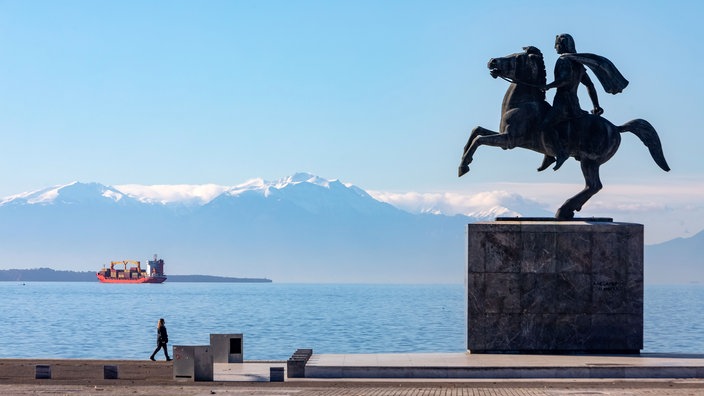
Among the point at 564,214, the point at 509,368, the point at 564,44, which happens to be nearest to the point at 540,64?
the point at 564,44

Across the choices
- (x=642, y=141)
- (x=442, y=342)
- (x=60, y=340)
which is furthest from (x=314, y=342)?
(x=642, y=141)

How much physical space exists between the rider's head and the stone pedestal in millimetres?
4989

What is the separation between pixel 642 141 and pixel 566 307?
570 centimetres

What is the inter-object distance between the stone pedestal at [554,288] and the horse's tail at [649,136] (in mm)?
2921

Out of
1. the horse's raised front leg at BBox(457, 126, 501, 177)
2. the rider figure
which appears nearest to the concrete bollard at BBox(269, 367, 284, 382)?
the horse's raised front leg at BBox(457, 126, 501, 177)

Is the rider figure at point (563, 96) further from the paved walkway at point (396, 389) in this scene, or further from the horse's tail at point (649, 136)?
the paved walkway at point (396, 389)

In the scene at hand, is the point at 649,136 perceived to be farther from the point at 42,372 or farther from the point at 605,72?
the point at 42,372

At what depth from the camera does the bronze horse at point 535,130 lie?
123ft

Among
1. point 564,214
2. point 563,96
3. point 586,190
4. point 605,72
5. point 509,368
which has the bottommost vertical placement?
point 509,368

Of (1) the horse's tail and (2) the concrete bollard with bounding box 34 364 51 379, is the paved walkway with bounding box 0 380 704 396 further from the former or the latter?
(1) the horse's tail

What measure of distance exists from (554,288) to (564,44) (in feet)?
22.5

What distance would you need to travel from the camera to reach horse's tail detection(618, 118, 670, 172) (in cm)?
3862

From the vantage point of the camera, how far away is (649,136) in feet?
127

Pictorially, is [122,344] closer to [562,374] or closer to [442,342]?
[442,342]
